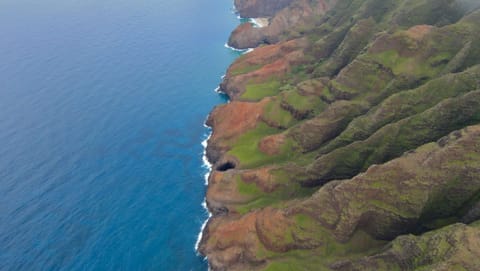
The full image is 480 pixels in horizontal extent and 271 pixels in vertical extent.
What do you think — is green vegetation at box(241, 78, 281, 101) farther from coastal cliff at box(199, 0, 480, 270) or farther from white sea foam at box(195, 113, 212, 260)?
white sea foam at box(195, 113, 212, 260)

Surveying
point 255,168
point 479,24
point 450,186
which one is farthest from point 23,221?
point 479,24

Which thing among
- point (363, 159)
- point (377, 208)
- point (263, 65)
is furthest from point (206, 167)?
point (263, 65)

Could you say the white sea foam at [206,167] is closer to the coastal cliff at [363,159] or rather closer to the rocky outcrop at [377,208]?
the coastal cliff at [363,159]

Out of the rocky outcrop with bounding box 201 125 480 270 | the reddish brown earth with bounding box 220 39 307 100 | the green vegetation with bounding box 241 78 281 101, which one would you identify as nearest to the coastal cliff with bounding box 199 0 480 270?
Result: the rocky outcrop with bounding box 201 125 480 270

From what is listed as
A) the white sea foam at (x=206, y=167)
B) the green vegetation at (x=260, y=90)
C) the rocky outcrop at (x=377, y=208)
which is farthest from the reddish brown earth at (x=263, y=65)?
the rocky outcrop at (x=377, y=208)

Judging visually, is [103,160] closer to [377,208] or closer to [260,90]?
[260,90]

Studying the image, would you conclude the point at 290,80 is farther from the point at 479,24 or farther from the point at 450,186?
the point at 450,186
